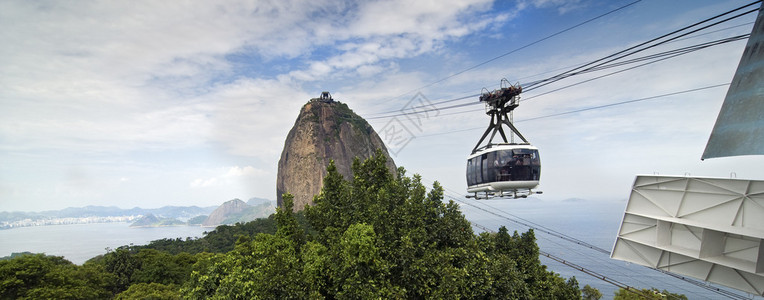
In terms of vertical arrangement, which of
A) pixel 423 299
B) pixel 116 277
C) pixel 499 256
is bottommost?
pixel 116 277

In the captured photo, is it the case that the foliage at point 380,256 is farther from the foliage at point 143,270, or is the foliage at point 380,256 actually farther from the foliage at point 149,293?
the foliage at point 143,270

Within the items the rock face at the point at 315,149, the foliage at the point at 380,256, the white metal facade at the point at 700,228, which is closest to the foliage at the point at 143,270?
the foliage at the point at 380,256

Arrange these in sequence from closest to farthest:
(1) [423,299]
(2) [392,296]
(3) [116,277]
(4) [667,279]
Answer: (2) [392,296], (1) [423,299], (3) [116,277], (4) [667,279]

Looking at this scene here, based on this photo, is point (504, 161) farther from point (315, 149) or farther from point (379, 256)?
point (315, 149)

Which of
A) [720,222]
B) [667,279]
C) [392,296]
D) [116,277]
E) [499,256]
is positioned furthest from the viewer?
[667,279]

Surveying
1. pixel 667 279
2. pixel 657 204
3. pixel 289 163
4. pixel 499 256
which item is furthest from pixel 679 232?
pixel 667 279

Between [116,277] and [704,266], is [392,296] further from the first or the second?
[116,277]

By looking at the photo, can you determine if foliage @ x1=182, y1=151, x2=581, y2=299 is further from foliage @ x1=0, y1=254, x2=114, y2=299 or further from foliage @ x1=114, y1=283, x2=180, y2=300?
foliage @ x1=0, y1=254, x2=114, y2=299

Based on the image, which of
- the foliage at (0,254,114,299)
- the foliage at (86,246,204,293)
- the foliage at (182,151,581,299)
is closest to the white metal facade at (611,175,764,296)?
the foliage at (182,151,581,299)
